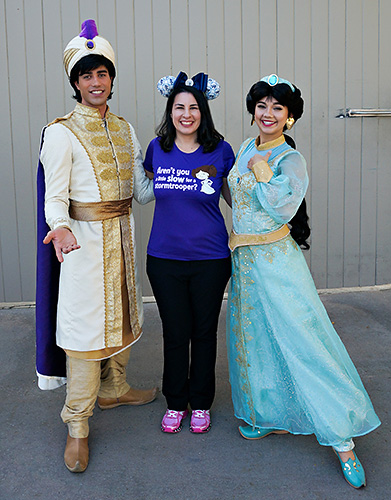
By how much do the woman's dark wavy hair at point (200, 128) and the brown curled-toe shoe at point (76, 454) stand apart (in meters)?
1.28

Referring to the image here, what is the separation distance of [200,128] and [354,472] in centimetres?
151

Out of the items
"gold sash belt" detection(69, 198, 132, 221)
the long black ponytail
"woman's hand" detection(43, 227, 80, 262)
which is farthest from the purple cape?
the long black ponytail

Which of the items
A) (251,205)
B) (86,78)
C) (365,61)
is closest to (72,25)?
(86,78)

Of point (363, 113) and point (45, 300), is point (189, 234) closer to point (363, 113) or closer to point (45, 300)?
point (45, 300)

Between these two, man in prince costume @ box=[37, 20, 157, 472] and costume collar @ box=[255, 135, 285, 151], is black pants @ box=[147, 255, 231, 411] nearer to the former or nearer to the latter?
man in prince costume @ box=[37, 20, 157, 472]

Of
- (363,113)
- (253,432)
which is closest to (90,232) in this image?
(253,432)

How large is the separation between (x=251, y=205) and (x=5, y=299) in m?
2.59

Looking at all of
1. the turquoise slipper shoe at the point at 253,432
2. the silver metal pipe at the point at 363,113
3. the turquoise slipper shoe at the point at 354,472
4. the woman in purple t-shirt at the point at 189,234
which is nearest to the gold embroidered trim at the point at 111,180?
the woman in purple t-shirt at the point at 189,234

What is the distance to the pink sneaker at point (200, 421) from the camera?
2.55m

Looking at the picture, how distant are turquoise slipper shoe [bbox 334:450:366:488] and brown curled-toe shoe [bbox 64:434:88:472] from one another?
103 centimetres

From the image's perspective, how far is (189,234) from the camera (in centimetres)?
240

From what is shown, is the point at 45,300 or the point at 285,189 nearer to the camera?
the point at 285,189

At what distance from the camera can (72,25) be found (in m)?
3.96

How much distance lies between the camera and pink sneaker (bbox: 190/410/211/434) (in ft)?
8.38
